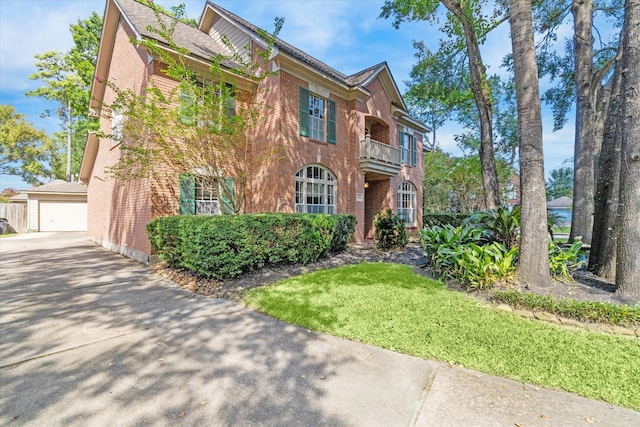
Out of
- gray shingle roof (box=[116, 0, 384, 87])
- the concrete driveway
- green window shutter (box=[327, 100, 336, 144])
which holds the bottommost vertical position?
the concrete driveway

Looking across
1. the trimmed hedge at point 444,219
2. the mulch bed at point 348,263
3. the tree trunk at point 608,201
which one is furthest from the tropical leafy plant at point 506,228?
the trimmed hedge at point 444,219

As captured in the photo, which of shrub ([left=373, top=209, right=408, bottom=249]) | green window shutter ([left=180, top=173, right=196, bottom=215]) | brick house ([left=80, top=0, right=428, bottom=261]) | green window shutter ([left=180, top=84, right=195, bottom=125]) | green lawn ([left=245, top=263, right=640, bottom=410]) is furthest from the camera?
shrub ([left=373, top=209, right=408, bottom=249])

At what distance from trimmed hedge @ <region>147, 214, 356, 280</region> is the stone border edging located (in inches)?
186

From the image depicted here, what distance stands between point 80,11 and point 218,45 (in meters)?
15.8

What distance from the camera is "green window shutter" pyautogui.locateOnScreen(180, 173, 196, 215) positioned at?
9125 millimetres

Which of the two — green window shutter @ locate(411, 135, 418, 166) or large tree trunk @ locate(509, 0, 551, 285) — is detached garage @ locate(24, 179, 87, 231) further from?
large tree trunk @ locate(509, 0, 551, 285)

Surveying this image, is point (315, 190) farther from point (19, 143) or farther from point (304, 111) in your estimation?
point (19, 143)

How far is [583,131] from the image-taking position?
9.45 meters

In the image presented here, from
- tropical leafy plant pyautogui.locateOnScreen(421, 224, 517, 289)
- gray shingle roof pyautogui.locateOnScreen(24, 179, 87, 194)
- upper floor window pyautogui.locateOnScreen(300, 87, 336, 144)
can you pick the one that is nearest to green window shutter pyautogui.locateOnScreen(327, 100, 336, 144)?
upper floor window pyautogui.locateOnScreen(300, 87, 336, 144)

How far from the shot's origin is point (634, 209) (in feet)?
14.9

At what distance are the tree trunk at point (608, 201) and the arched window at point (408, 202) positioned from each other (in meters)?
11.0

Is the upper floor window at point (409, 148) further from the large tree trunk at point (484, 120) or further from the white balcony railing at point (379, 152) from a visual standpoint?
the large tree trunk at point (484, 120)

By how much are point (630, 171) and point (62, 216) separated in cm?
2900

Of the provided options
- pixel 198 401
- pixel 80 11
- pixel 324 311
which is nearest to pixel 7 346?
pixel 198 401
